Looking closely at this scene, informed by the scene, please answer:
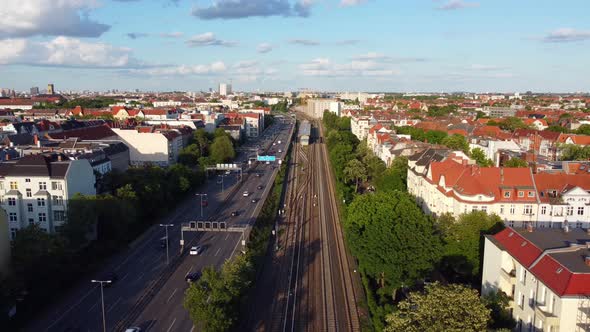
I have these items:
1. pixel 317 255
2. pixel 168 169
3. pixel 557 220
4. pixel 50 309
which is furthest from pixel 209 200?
pixel 557 220

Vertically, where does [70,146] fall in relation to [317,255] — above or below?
above

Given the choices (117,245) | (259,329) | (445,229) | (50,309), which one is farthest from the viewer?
(117,245)

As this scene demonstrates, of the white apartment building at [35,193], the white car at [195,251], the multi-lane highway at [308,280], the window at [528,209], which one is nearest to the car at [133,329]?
the multi-lane highway at [308,280]

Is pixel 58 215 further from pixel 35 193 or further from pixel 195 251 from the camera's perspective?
pixel 195 251

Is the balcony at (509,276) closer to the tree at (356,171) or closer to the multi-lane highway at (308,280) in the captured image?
the multi-lane highway at (308,280)

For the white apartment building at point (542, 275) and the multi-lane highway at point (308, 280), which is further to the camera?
the multi-lane highway at point (308, 280)

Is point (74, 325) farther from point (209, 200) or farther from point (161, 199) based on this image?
point (209, 200)

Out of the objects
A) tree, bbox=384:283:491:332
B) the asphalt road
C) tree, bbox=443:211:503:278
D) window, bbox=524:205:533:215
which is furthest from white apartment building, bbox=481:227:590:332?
the asphalt road
